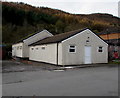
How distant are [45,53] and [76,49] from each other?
4.58 metres

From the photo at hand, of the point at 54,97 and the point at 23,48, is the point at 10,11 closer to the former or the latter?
the point at 23,48

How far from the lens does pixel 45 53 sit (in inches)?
798

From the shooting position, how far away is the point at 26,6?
228ft

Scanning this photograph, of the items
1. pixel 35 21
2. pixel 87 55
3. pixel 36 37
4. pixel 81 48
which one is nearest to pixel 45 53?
pixel 81 48

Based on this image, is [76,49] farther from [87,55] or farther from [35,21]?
[35,21]

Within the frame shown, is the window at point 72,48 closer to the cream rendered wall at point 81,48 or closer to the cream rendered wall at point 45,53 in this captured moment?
the cream rendered wall at point 81,48

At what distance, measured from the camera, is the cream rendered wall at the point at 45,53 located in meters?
18.1

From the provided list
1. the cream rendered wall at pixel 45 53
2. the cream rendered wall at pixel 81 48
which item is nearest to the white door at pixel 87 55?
the cream rendered wall at pixel 81 48

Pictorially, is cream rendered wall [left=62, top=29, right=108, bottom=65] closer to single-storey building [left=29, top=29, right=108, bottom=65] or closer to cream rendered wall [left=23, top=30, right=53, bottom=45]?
single-storey building [left=29, top=29, right=108, bottom=65]


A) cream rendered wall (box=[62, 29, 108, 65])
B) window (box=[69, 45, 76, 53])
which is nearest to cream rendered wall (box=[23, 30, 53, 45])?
cream rendered wall (box=[62, 29, 108, 65])

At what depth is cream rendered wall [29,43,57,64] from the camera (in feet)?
59.3

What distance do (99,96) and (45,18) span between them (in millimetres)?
62948

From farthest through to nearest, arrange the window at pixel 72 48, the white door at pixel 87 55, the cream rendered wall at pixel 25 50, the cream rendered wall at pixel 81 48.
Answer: the cream rendered wall at pixel 25 50 < the white door at pixel 87 55 < the window at pixel 72 48 < the cream rendered wall at pixel 81 48

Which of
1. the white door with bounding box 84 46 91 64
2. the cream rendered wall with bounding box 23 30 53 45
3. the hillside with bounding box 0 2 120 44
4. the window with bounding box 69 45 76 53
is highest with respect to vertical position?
the hillside with bounding box 0 2 120 44
